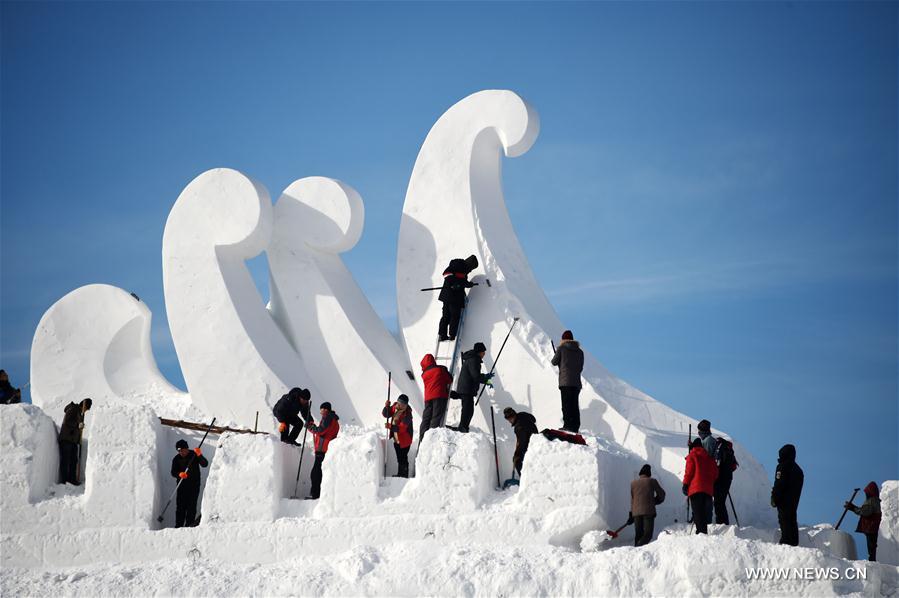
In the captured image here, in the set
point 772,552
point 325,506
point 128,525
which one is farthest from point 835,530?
point 128,525

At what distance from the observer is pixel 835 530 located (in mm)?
13859

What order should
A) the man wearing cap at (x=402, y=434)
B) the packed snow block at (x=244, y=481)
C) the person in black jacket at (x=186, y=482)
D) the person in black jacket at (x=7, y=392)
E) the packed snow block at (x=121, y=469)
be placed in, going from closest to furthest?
1. the packed snow block at (x=244, y=481)
2. the packed snow block at (x=121, y=469)
3. the person in black jacket at (x=186, y=482)
4. the man wearing cap at (x=402, y=434)
5. the person in black jacket at (x=7, y=392)

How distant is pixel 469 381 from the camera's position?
14719 mm

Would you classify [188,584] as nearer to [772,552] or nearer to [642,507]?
[642,507]

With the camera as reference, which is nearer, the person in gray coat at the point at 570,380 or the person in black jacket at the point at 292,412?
the person in gray coat at the point at 570,380

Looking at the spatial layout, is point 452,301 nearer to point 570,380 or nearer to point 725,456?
point 570,380

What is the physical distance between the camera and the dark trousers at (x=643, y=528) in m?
13.1

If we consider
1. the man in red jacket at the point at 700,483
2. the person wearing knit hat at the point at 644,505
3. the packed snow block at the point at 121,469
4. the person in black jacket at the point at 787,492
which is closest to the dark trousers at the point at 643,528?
the person wearing knit hat at the point at 644,505

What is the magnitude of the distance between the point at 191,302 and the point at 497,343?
460 centimetres

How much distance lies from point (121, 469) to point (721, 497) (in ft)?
23.8

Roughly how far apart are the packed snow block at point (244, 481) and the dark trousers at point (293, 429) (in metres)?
0.97

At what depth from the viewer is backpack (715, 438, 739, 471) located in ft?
44.6

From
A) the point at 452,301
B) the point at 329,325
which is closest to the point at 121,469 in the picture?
the point at 329,325

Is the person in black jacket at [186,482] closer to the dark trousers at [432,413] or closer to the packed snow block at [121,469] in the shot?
the packed snow block at [121,469]
